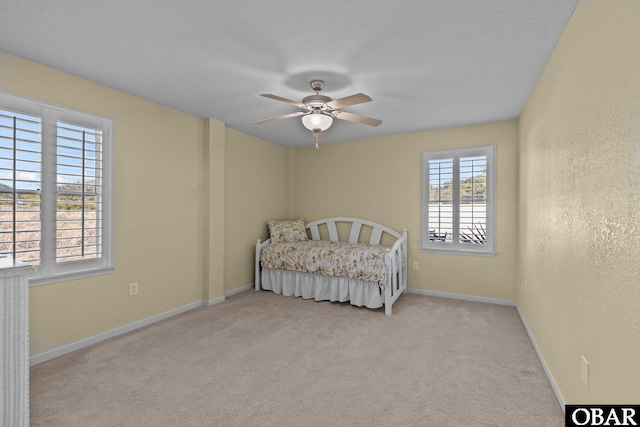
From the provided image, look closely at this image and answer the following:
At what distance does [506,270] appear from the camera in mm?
3998

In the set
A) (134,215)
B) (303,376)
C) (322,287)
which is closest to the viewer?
(303,376)

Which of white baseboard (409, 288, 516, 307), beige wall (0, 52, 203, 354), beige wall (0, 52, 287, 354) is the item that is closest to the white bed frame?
white baseboard (409, 288, 516, 307)

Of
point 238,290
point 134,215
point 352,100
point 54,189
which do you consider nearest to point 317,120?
point 352,100

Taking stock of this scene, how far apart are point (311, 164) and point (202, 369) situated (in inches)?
149

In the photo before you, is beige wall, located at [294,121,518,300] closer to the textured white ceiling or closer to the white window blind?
the textured white ceiling

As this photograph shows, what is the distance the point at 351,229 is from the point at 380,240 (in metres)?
0.52

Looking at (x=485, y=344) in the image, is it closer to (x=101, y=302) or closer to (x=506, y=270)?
(x=506, y=270)

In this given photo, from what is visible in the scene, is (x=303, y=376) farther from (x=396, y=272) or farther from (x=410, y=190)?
(x=410, y=190)

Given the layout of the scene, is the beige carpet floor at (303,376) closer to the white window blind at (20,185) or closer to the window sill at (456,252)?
the window sill at (456,252)

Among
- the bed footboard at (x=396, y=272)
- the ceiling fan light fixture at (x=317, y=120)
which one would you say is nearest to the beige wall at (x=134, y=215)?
the ceiling fan light fixture at (x=317, y=120)

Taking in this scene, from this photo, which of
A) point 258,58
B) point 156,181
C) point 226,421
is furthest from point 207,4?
point 226,421

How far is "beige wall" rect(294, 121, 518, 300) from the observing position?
3.98m

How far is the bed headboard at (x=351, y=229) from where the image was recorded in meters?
4.79

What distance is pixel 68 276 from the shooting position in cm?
269
